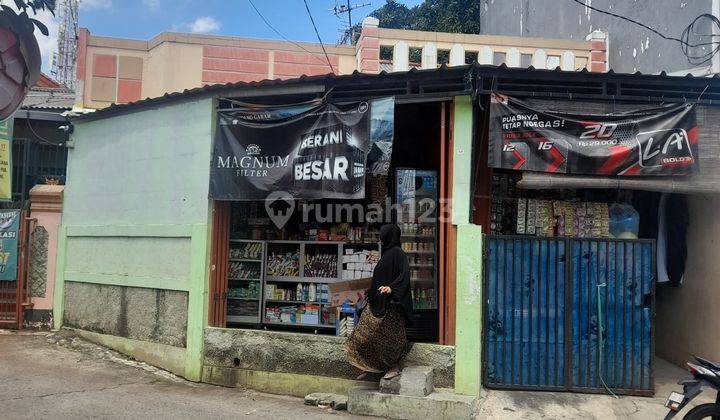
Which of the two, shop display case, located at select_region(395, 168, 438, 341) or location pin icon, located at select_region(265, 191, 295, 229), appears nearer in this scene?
shop display case, located at select_region(395, 168, 438, 341)

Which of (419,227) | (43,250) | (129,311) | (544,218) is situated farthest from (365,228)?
(43,250)

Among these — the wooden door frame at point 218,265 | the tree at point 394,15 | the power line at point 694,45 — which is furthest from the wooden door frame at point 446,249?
the tree at point 394,15

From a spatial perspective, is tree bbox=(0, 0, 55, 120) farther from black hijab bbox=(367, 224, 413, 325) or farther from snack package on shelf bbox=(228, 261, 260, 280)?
snack package on shelf bbox=(228, 261, 260, 280)

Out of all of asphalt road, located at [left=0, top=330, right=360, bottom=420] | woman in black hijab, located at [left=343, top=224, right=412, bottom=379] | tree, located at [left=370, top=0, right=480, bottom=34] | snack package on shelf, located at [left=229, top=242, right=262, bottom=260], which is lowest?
asphalt road, located at [left=0, top=330, right=360, bottom=420]

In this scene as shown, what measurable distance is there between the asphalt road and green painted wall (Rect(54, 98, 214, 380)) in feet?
1.52

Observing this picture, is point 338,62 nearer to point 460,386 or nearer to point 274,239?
point 274,239

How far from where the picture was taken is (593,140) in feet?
19.5

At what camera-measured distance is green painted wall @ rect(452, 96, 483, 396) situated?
5809mm

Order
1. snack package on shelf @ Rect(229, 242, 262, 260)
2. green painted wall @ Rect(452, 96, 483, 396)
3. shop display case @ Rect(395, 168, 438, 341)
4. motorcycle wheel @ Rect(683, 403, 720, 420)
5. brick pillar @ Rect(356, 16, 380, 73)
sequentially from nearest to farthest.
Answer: motorcycle wheel @ Rect(683, 403, 720, 420), green painted wall @ Rect(452, 96, 483, 396), shop display case @ Rect(395, 168, 438, 341), snack package on shelf @ Rect(229, 242, 262, 260), brick pillar @ Rect(356, 16, 380, 73)

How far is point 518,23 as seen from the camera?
1669 cm

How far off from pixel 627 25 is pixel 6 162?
11587 mm

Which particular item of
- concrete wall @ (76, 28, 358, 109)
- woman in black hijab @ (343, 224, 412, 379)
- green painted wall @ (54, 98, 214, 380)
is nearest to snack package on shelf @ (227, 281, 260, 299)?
green painted wall @ (54, 98, 214, 380)

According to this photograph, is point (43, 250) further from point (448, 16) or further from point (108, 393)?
point (448, 16)

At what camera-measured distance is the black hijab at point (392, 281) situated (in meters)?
5.84
